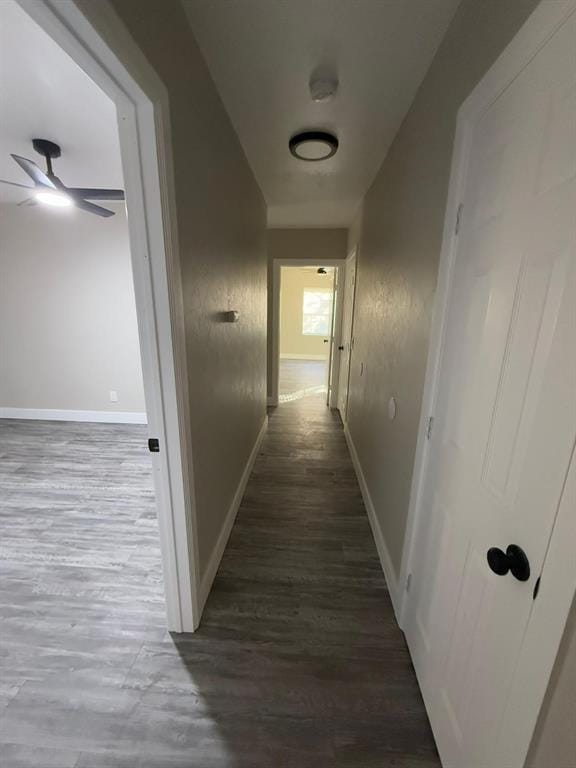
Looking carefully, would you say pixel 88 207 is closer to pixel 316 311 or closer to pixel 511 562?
pixel 511 562

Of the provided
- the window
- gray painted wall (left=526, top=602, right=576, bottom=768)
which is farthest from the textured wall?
the window

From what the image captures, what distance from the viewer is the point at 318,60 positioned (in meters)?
1.31

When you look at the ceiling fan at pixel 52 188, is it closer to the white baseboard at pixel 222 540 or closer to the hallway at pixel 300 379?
the white baseboard at pixel 222 540

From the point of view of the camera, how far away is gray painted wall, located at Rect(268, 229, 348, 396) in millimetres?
4113

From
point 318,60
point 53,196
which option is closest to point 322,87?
point 318,60

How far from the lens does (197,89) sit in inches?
48.9

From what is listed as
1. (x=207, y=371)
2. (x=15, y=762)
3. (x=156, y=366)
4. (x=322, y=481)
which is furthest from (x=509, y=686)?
(x=322, y=481)

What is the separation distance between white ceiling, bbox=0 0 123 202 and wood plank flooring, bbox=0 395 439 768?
2369mm

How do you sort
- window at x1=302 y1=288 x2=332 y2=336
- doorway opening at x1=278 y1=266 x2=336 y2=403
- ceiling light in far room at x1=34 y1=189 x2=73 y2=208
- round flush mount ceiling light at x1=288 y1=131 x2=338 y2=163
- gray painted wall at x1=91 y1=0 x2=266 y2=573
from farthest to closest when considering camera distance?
window at x1=302 y1=288 x2=332 y2=336 < doorway opening at x1=278 y1=266 x2=336 y2=403 < ceiling light in far room at x1=34 y1=189 x2=73 y2=208 < round flush mount ceiling light at x1=288 y1=131 x2=338 y2=163 < gray painted wall at x1=91 y1=0 x2=266 y2=573

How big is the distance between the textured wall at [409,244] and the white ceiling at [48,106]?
1448mm

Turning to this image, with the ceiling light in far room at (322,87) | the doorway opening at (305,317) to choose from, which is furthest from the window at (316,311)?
the ceiling light in far room at (322,87)

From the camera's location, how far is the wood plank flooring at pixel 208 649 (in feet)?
3.57

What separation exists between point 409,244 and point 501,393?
1.03 meters

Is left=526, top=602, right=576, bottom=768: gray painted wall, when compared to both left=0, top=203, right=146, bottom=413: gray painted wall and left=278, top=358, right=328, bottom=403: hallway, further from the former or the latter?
left=278, top=358, right=328, bottom=403: hallway
